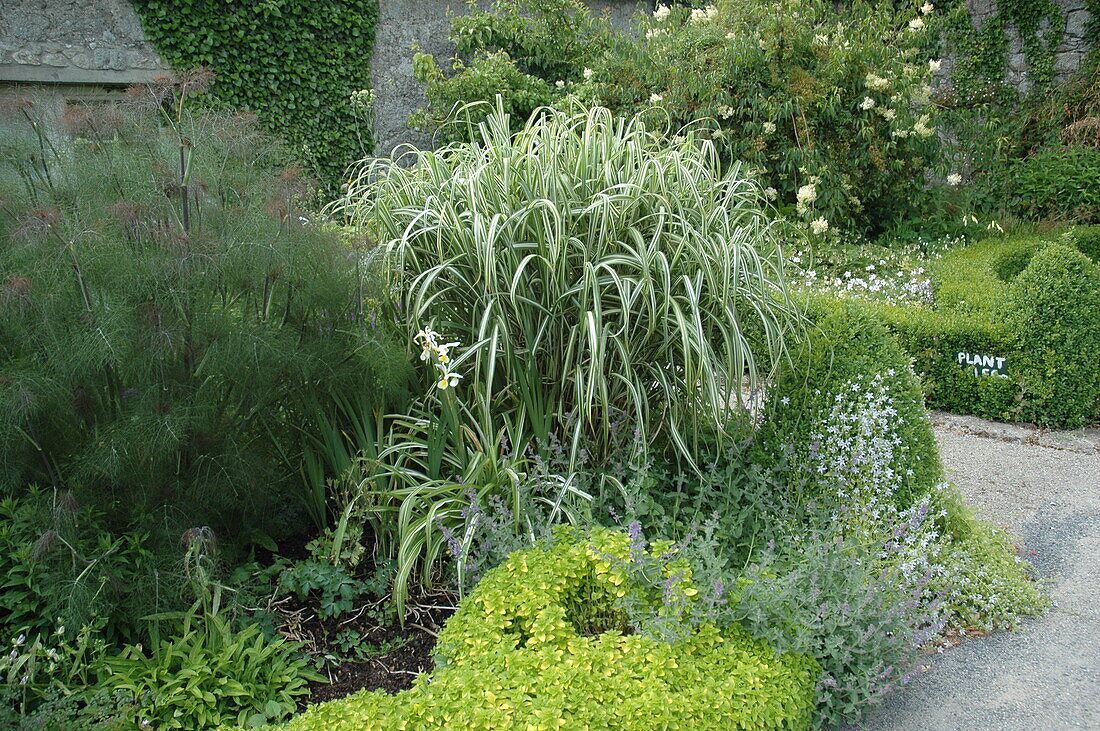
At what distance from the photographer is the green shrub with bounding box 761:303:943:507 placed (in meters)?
2.84

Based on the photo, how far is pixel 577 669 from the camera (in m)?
1.88

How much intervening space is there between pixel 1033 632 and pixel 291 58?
716cm

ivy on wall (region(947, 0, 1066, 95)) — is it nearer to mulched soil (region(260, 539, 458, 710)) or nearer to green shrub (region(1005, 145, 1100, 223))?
green shrub (region(1005, 145, 1100, 223))

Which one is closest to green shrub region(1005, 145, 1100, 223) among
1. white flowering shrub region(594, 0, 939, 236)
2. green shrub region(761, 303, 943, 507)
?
white flowering shrub region(594, 0, 939, 236)

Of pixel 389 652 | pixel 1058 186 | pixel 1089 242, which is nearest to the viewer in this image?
pixel 389 652

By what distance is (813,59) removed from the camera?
6.71 meters

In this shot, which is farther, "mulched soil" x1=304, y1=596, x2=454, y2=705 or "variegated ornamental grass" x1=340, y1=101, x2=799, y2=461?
"variegated ornamental grass" x1=340, y1=101, x2=799, y2=461

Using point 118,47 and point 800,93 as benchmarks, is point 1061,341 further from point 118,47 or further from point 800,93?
point 118,47

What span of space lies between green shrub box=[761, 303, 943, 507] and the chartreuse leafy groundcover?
3.16 ft

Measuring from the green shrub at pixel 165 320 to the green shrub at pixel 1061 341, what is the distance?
12.4ft

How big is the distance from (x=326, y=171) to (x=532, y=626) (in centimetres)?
659

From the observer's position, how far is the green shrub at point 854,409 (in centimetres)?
284

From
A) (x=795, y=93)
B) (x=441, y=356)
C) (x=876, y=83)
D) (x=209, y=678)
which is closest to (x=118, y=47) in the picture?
(x=795, y=93)

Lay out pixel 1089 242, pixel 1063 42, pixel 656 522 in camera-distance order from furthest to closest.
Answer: pixel 1063 42 → pixel 1089 242 → pixel 656 522
